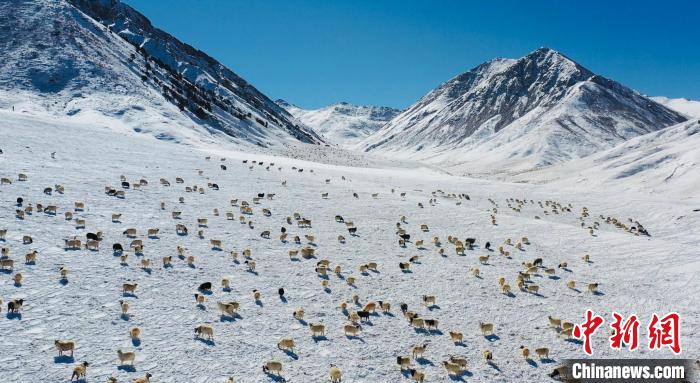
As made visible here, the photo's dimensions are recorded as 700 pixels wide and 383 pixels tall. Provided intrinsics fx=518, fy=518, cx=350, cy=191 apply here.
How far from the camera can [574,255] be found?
34719 millimetres

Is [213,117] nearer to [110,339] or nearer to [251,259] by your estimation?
[251,259]

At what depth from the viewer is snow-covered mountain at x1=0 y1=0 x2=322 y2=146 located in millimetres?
110312

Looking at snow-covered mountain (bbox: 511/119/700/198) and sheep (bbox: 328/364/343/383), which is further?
snow-covered mountain (bbox: 511/119/700/198)

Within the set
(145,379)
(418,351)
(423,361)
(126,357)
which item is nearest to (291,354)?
(418,351)

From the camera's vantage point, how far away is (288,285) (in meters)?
24.7

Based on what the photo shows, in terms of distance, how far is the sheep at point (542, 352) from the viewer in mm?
19267

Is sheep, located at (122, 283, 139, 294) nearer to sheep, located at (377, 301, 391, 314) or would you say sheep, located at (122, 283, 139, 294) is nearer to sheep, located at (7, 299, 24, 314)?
sheep, located at (7, 299, 24, 314)

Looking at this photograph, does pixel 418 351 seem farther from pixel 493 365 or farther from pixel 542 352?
pixel 542 352

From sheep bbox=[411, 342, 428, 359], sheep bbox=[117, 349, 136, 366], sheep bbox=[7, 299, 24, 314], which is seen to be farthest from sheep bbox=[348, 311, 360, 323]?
sheep bbox=[7, 299, 24, 314]

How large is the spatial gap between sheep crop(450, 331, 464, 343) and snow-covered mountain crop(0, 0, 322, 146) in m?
88.6

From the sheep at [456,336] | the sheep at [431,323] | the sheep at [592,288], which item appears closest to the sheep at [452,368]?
the sheep at [456,336]

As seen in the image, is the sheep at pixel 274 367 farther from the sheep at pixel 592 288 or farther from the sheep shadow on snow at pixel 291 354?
the sheep at pixel 592 288

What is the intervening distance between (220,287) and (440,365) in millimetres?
10617

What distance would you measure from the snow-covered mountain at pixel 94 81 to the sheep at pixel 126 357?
88023 mm
